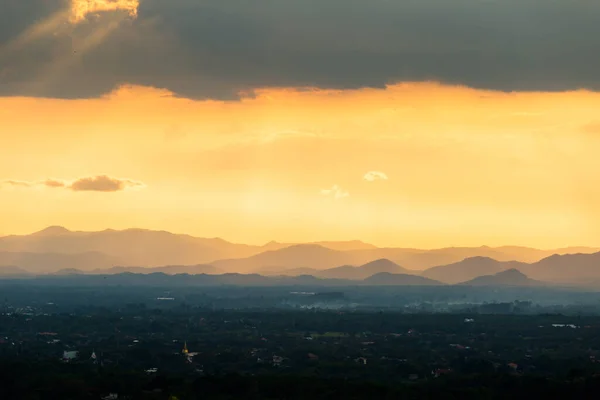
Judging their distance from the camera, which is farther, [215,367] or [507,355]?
[507,355]

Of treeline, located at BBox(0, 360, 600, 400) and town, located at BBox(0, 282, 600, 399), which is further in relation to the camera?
town, located at BBox(0, 282, 600, 399)

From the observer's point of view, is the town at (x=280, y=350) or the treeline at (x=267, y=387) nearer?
the treeline at (x=267, y=387)

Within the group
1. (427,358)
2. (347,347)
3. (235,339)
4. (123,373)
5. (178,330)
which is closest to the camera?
(123,373)

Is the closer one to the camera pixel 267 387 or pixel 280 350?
pixel 267 387

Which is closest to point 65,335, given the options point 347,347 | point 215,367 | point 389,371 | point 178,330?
point 178,330

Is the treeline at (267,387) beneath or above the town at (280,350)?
beneath

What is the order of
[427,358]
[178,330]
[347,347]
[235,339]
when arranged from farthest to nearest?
[178,330] < [235,339] < [347,347] < [427,358]

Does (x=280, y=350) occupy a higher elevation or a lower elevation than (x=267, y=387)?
higher

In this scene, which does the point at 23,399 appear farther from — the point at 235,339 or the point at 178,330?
the point at 178,330

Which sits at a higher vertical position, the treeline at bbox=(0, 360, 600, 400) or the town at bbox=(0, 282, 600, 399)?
the town at bbox=(0, 282, 600, 399)

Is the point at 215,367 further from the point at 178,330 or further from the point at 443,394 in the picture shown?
the point at 178,330
